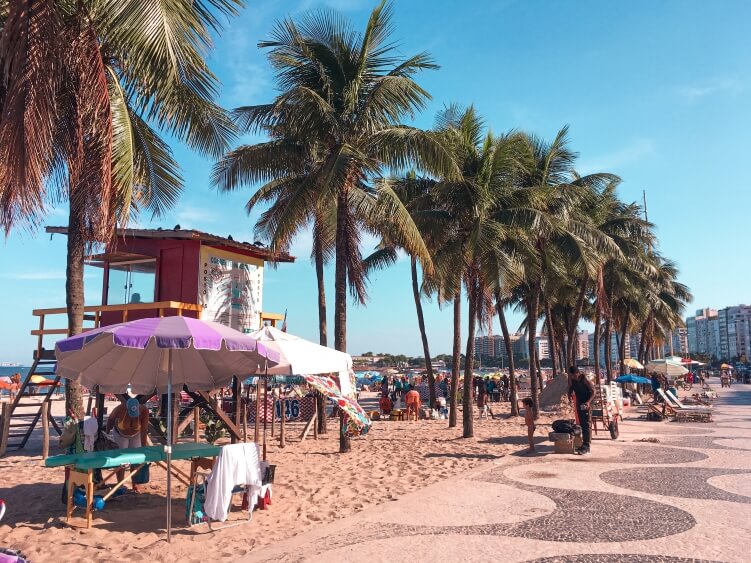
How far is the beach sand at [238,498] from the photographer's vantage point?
578cm

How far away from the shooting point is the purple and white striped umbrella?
242 inches

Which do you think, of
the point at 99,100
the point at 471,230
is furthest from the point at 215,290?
the point at 99,100

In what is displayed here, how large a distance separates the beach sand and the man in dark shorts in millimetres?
1474

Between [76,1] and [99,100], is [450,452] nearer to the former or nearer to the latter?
[99,100]

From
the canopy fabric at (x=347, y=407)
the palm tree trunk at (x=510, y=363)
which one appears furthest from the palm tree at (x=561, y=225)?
the canopy fabric at (x=347, y=407)

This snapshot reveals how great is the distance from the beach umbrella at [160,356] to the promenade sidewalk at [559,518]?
223cm

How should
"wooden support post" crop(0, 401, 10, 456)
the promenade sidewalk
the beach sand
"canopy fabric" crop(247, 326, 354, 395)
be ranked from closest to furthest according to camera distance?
the promenade sidewalk
the beach sand
"canopy fabric" crop(247, 326, 354, 395)
"wooden support post" crop(0, 401, 10, 456)

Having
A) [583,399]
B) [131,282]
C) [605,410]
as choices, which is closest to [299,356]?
[583,399]

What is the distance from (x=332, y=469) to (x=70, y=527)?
4512 mm

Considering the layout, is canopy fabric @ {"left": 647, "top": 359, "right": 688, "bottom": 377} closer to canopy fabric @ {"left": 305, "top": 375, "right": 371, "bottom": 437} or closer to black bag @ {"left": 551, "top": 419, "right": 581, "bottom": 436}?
black bag @ {"left": 551, "top": 419, "right": 581, "bottom": 436}

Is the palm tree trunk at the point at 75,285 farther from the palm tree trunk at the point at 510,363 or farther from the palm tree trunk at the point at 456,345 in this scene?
the palm tree trunk at the point at 510,363

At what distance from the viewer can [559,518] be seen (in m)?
6.47

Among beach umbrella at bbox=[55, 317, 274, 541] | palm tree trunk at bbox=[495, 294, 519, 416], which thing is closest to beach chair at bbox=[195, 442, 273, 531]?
beach umbrella at bbox=[55, 317, 274, 541]

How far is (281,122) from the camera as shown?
42.7 ft
